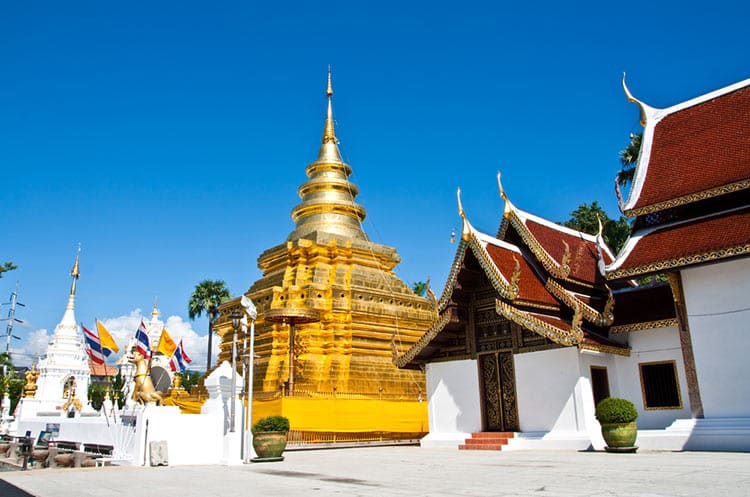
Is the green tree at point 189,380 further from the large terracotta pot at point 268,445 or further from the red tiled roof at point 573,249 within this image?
the large terracotta pot at point 268,445

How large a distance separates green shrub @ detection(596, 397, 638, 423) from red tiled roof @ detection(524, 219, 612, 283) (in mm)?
4085

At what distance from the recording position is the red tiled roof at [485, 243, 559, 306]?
557 inches

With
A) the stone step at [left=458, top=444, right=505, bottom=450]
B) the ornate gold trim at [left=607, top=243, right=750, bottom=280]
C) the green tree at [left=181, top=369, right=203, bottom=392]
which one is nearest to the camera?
the ornate gold trim at [left=607, top=243, right=750, bottom=280]

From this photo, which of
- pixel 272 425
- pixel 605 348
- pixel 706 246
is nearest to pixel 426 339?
pixel 605 348

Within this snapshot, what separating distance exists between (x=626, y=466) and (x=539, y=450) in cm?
455

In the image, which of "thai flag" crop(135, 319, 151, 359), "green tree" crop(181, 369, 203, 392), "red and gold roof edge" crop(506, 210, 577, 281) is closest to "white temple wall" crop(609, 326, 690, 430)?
"red and gold roof edge" crop(506, 210, 577, 281)

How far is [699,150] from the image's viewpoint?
45.1ft

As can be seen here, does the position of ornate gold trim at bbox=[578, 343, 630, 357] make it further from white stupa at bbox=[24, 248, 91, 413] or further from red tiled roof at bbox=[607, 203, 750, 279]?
white stupa at bbox=[24, 248, 91, 413]

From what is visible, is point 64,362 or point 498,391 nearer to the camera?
→ point 498,391

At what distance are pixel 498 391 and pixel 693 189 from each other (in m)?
6.10

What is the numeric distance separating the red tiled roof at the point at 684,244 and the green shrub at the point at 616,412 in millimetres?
2832

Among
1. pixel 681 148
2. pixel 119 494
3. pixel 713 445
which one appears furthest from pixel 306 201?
pixel 119 494

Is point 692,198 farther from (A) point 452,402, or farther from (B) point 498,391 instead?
(A) point 452,402

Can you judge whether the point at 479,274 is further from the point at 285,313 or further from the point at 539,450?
the point at 285,313
